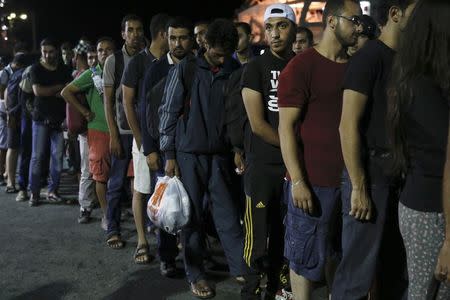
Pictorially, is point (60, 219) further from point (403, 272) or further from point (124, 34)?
point (403, 272)

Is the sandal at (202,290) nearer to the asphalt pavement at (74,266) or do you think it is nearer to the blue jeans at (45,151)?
the asphalt pavement at (74,266)

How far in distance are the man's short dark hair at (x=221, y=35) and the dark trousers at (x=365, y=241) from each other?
1439 millimetres

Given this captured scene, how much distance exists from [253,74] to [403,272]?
1.51m

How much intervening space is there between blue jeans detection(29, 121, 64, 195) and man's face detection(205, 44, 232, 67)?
3798mm

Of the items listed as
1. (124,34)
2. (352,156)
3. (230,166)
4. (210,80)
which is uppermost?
(124,34)

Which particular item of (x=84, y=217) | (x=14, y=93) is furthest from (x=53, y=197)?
(x=14, y=93)

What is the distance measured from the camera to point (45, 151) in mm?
7156

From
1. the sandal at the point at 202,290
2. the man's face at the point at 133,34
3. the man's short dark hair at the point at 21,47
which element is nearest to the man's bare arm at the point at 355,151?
the sandal at the point at 202,290

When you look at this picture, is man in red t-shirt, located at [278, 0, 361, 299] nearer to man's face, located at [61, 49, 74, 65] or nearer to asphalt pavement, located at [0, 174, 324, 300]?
asphalt pavement, located at [0, 174, 324, 300]

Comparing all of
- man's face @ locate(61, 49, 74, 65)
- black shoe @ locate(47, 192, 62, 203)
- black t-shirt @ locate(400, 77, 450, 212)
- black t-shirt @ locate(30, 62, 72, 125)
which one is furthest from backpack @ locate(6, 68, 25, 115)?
black t-shirt @ locate(400, 77, 450, 212)

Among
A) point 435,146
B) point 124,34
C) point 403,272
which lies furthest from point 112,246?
point 435,146

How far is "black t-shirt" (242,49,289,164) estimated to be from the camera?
3.61 metres

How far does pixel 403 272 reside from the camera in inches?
121

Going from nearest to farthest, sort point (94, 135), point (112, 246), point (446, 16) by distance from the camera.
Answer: point (446, 16), point (112, 246), point (94, 135)
